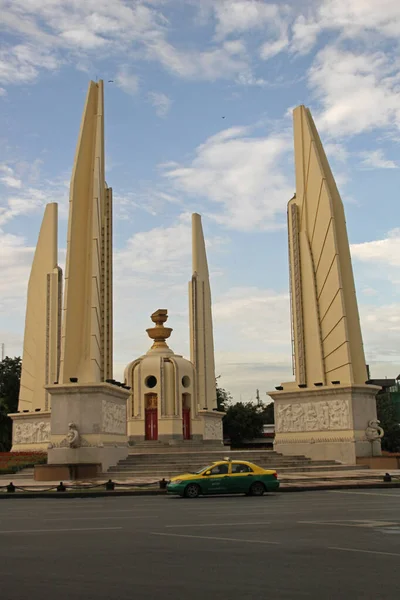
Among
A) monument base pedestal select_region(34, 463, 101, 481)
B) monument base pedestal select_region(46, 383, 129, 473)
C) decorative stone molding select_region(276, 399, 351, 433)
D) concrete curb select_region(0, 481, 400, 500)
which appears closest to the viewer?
concrete curb select_region(0, 481, 400, 500)

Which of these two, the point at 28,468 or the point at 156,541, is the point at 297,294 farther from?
the point at 156,541

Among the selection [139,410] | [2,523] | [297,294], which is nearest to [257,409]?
[139,410]

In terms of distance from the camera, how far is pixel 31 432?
129ft

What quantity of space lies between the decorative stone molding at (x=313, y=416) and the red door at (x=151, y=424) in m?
11.5

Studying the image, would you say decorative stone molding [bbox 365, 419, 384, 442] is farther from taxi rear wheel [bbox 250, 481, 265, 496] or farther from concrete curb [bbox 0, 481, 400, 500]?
taxi rear wheel [bbox 250, 481, 265, 496]

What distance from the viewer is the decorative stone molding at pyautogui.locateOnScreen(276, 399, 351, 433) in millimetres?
28828

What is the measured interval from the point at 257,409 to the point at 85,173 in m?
36.7

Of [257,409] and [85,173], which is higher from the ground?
[85,173]

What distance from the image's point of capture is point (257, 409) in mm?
62656

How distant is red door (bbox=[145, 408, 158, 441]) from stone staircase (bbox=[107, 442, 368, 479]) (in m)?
10.7

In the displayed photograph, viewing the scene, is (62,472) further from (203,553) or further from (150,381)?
(203,553)

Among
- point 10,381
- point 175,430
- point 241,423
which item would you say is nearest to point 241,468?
point 175,430

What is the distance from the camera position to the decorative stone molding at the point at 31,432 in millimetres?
38875

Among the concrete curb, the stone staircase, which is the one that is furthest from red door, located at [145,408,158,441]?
the concrete curb
